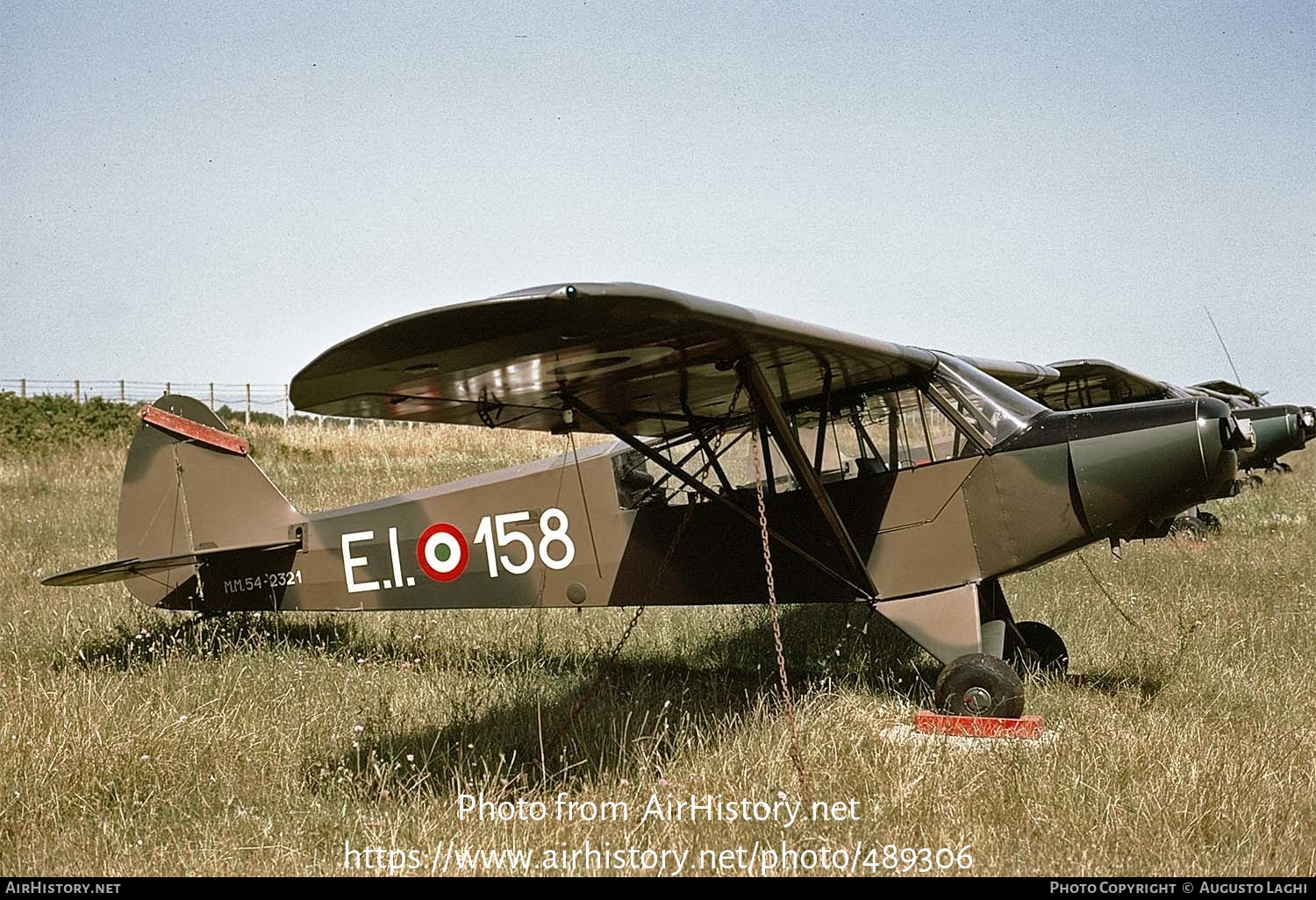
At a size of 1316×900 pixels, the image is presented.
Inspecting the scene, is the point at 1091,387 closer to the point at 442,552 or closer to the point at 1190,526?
the point at 1190,526

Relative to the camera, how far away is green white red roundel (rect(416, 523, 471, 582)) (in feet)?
22.0

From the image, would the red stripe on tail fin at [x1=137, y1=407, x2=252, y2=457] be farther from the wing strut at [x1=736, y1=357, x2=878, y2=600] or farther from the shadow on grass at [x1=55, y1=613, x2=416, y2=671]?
the wing strut at [x1=736, y1=357, x2=878, y2=600]

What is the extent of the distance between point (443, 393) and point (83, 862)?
2507mm

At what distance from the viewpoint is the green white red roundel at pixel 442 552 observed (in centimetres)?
670

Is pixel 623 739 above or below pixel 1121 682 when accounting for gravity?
above

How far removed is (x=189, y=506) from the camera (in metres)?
7.58

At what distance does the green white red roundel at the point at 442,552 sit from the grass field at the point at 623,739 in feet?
2.38

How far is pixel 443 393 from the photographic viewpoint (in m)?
4.90

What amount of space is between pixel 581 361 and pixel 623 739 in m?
1.92

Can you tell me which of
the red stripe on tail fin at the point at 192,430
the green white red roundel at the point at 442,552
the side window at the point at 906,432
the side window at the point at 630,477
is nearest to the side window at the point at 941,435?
the side window at the point at 906,432

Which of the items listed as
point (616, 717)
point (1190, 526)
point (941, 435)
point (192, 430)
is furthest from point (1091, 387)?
point (192, 430)

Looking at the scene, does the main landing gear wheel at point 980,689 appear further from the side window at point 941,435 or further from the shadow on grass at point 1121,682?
the side window at point 941,435
